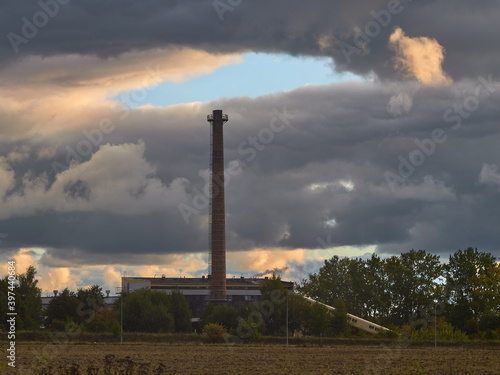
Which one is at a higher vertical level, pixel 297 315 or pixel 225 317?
pixel 297 315

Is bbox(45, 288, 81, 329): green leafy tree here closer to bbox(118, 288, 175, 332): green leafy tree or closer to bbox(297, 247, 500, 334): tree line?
bbox(118, 288, 175, 332): green leafy tree

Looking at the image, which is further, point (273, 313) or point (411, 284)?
point (411, 284)

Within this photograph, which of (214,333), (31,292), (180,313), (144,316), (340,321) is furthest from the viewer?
(31,292)

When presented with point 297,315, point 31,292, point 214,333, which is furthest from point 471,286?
point 31,292

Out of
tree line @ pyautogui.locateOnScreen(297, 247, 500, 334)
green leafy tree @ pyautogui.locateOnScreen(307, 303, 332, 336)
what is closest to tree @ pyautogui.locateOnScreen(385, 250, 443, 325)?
tree line @ pyautogui.locateOnScreen(297, 247, 500, 334)

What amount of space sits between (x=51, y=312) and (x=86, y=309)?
5.59 metres

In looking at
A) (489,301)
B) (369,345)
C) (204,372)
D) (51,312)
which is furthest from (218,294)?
(204,372)

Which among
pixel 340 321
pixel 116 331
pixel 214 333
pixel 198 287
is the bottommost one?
pixel 214 333

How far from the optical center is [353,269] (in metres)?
150

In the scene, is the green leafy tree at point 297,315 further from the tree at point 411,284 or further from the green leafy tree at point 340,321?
the tree at point 411,284

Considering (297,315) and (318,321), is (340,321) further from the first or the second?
(297,315)

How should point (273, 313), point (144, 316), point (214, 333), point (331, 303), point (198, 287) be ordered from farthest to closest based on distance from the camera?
1. point (198, 287)
2. point (331, 303)
3. point (144, 316)
4. point (273, 313)
5. point (214, 333)

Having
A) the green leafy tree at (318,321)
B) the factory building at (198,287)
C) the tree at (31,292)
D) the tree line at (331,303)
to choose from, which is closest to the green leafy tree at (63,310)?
the tree line at (331,303)

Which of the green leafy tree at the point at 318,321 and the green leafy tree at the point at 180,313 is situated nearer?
the green leafy tree at the point at 318,321
